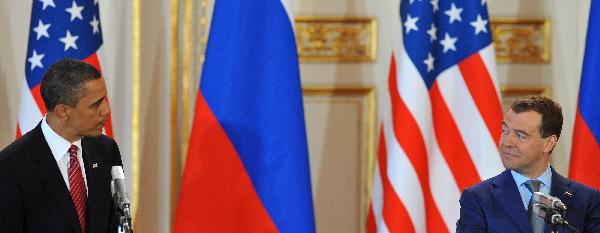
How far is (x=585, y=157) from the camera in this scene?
3.90 m

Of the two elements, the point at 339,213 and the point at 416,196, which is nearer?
the point at 416,196

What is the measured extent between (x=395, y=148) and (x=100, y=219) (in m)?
1.45

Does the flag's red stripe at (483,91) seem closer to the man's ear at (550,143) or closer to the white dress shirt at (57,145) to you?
the man's ear at (550,143)

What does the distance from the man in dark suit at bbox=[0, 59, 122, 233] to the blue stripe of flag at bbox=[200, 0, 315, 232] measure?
92 centimetres

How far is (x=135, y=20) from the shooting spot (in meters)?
4.25

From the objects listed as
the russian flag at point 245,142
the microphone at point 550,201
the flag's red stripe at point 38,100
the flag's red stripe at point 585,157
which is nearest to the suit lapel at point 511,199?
the microphone at point 550,201

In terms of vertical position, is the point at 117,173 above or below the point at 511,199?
above

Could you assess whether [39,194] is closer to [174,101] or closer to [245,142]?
[245,142]

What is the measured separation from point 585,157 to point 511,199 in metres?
1.32

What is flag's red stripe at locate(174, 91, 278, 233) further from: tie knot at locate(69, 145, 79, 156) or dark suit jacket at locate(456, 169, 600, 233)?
dark suit jacket at locate(456, 169, 600, 233)

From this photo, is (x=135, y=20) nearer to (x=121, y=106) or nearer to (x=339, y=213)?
(x=121, y=106)

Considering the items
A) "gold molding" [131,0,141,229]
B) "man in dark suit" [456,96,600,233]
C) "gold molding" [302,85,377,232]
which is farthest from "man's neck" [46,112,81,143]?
"gold molding" [302,85,377,232]

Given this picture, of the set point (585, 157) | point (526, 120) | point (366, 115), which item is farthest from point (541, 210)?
point (366, 115)

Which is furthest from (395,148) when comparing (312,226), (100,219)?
(100,219)
